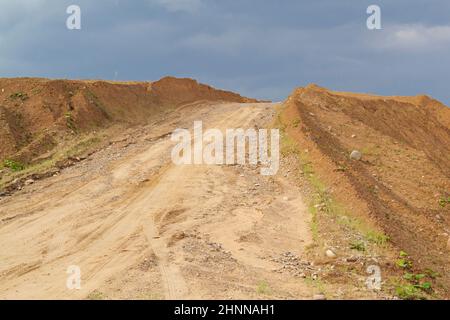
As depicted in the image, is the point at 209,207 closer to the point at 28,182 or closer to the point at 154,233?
the point at 154,233

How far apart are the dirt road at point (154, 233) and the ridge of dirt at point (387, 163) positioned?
139 cm

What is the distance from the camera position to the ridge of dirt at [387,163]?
33.7 feet

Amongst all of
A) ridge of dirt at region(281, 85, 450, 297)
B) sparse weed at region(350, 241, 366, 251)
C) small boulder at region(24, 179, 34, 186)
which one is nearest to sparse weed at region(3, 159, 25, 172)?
small boulder at region(24, 179, 34, 186)

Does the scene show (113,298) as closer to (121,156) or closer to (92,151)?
(121,156)

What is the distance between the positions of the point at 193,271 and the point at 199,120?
13241 mm

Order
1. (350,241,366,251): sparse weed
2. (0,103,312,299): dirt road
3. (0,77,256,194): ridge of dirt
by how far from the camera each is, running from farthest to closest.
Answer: (0,77,256,194): ridge of dirt < (350,241,366,251): sparse weed < (0,103,312,299): dirt road

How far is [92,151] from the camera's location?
54.2ft

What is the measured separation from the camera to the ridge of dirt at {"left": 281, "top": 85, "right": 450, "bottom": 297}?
1028cm

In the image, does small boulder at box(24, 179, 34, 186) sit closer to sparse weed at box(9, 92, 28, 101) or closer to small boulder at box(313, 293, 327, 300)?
sparse weed at box(9, 92, 28, 101)

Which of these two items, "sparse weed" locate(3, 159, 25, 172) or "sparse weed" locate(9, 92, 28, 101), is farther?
"sparse weed" locate(9, 92, 28, 101)

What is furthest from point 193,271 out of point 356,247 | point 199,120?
point 199,120

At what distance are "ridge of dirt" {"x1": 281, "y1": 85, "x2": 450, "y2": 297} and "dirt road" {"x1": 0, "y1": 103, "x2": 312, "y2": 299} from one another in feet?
4.57

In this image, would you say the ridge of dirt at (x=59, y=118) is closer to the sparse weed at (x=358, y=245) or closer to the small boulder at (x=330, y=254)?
the small boulder at (x=330, y=254)

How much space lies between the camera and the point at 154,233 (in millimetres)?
9453
